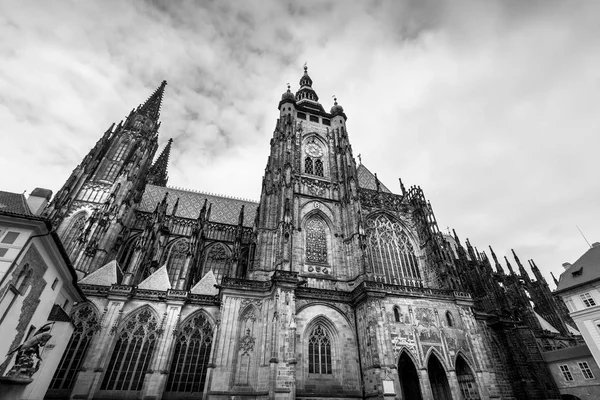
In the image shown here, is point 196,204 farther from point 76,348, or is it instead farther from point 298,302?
point 298,302

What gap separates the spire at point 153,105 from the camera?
145 feet

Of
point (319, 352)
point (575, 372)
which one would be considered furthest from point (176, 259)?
point (575, 372)

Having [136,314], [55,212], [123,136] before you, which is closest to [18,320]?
[136,314]

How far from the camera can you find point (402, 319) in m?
19.1

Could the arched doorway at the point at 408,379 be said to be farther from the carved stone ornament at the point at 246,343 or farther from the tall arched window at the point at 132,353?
the tall arched window at the point at 132,353

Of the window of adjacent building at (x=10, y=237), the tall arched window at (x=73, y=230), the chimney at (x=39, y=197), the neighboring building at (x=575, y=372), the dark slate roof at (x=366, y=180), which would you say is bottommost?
the neighboring building at (x=575, y=372)

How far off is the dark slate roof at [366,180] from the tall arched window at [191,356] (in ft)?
68.0

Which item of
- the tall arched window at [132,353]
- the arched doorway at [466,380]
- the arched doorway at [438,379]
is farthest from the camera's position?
the arched doorway at [466,380]

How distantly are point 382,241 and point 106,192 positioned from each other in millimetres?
29573

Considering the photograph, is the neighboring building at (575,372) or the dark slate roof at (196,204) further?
the dark slate roof at (196,204)

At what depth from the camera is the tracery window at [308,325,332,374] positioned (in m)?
17.9

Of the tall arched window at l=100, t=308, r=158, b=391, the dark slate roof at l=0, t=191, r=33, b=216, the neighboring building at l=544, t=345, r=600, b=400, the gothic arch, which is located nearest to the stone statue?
the dark slate roof at l=0, t=191, r=33, b=216

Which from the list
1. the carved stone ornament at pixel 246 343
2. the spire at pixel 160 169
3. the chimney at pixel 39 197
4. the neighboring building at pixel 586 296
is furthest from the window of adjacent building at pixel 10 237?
the spire at pixel 160 169

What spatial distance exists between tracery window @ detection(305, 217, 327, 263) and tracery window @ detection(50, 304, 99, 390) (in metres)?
14.7
